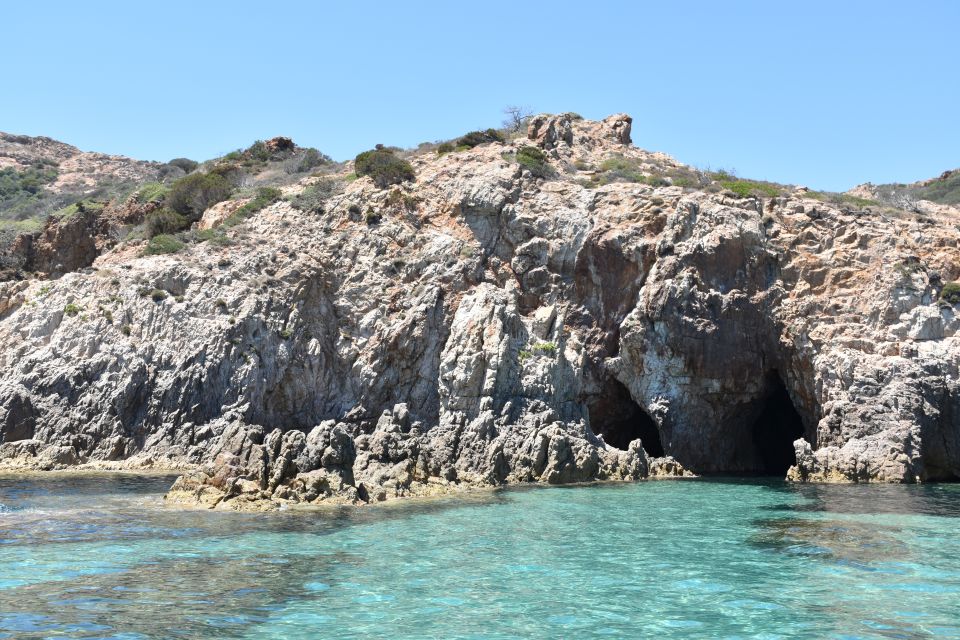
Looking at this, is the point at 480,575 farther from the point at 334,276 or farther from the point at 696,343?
the point at 334,276

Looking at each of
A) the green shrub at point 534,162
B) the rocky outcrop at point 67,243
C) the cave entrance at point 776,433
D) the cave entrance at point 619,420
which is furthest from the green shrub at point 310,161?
the cave entrance at point 776,433

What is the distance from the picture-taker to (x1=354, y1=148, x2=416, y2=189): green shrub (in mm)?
39688

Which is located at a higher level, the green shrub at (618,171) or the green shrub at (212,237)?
the green shrub at (618,171)

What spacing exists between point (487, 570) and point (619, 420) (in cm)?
2209

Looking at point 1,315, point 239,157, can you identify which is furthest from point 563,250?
point 239,157

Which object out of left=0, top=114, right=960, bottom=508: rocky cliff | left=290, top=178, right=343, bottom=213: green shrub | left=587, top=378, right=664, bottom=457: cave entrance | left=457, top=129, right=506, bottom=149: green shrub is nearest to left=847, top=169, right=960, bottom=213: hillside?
left=0, top=114, right=960, bottom=508: rocky cliff

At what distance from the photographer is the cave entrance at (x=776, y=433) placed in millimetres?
34406

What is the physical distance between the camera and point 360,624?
401 inches

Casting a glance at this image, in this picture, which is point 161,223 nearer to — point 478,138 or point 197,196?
point 197,196

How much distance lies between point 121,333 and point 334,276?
9345mm

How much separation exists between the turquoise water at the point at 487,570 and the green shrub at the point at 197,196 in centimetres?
2439

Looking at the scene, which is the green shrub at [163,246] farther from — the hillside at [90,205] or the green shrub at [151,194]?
the green shrub at [151,194]

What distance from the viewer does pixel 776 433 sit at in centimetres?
3588

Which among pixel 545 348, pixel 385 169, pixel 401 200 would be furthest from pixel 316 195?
pixel 545 348
